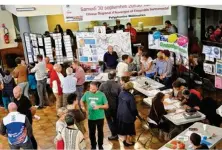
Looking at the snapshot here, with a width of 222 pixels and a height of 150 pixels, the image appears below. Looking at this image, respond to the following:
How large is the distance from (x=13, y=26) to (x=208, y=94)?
26.7 ft

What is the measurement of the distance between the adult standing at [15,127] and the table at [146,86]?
2968 millimetres

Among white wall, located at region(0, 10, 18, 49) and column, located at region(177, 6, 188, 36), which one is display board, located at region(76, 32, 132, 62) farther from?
white wall, located at region(0, 10, 18, 49)

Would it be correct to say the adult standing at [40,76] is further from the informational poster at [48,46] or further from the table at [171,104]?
the table at [171,104]

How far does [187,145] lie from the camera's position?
178 inches

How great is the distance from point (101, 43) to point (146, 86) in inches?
94.0

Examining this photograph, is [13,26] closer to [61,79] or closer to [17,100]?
[61,79]

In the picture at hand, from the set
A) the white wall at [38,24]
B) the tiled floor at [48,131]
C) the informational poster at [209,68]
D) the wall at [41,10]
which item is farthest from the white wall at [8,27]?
the informational poster at [209,68]

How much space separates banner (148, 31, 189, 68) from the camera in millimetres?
7841

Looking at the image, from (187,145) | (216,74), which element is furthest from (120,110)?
(216,74)

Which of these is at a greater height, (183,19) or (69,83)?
(183,19)

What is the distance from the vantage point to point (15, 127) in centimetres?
457

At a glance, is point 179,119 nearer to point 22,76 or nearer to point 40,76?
point 40,76

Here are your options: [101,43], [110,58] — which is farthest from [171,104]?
[101,43]

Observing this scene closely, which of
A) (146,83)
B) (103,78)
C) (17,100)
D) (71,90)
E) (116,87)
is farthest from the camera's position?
(103,78)
